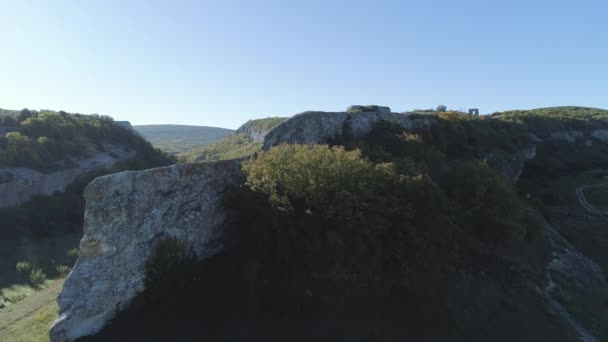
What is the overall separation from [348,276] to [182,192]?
5.41 m

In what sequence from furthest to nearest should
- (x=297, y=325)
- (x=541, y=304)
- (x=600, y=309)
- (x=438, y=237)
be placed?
(x=600, y=309), (x=541, y=304), (x=438, y=237), (x=297, y=325)

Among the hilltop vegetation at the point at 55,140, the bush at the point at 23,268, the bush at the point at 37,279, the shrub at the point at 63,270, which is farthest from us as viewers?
the hilltop vegetation at the point at 55,140

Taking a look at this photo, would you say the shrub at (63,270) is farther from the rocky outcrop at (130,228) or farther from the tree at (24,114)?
the tree at (24,114)

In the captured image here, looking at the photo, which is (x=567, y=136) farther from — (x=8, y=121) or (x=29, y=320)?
(x=8, y=121)

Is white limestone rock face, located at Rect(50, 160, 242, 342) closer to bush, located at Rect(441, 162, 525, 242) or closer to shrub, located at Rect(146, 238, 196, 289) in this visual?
shrub, located at Rect(146, 238, 196, 289)

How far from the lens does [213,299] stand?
31.7ft

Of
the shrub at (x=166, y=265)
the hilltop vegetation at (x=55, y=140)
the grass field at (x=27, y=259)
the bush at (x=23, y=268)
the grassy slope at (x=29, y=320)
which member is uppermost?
the hilltop vegetation at (x=55, y=140)

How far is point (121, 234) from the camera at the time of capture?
29.0 ft

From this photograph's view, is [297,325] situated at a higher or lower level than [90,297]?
lower

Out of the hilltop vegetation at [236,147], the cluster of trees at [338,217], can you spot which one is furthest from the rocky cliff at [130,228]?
the hilltop vegetation at [236,147]

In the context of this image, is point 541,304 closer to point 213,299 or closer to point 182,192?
point 213,299

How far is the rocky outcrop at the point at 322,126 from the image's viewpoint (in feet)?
53.2

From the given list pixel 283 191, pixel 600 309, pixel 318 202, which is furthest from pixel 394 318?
pixel 600 309

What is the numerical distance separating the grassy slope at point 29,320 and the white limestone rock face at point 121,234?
1.17 m
